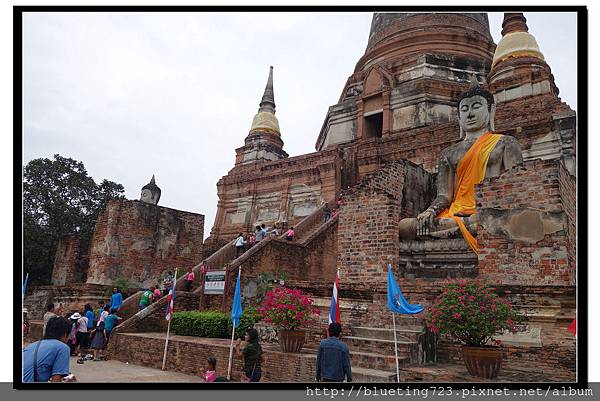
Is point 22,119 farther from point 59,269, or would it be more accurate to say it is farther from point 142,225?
point 59,269

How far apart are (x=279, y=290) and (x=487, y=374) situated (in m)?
3.16

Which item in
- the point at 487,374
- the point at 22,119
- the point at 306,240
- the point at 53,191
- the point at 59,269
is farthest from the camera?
the point at 53,191

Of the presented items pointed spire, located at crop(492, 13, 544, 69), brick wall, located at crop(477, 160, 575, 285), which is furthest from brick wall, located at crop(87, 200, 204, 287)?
pointed spire, located at crop(492, 13, 544, 69)

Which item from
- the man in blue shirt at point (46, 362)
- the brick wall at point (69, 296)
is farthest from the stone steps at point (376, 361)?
the brick wall at point (69, 296)

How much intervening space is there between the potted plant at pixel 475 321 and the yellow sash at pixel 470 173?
12.1ft

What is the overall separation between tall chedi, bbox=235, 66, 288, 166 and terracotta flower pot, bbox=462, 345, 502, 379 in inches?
814

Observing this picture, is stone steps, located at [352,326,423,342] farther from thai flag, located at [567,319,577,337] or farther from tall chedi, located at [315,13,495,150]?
tall chedi, located at [315,13,495,150]

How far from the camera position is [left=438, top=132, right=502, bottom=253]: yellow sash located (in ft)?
32.5

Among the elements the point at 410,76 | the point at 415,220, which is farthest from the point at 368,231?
the point at 410,76

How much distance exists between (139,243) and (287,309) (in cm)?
1005

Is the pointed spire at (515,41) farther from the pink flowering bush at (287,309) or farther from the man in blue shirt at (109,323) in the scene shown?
the man in blue shirt at (109,323)

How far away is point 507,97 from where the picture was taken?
16.8 meters

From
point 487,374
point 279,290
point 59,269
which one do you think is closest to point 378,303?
point 279,290

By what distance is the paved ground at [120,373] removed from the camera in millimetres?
7262
